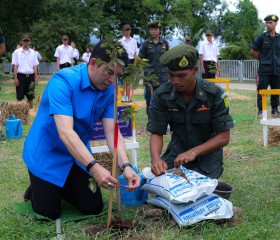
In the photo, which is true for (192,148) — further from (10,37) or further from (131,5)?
(131,5)

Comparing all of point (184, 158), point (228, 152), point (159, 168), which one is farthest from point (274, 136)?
point (159, 168)

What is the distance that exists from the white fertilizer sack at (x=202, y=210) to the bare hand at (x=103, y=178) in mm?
642

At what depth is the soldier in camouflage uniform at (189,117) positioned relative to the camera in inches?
151

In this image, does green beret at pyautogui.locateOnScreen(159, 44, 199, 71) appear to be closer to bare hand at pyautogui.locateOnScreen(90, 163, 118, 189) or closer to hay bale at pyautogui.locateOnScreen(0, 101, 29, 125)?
bare hand at pyautogui.locateOnScreen(90, 163, 118, 189)

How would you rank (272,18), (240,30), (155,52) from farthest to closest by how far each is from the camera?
(240,30) → (272,18) → (155,52)

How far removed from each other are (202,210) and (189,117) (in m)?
0.84

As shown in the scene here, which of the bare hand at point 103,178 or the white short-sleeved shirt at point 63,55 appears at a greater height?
the white short-sleeved shirt at point 63,55

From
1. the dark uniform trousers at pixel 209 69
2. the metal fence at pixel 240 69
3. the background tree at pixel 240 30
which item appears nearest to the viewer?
the dark uniform trousers at pixel 209 69

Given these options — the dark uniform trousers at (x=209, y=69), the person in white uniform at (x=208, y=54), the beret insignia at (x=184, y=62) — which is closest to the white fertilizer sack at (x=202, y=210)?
the beret insignia at (x=184, y=62)

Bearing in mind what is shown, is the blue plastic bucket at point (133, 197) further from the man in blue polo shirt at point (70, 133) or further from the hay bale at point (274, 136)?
the hay bale at point (274, 136)

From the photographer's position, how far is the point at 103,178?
3.11 meters

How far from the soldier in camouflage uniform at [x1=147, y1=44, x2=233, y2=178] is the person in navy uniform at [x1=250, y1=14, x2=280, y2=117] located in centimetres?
534

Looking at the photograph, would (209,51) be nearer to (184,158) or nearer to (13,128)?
(13,128)

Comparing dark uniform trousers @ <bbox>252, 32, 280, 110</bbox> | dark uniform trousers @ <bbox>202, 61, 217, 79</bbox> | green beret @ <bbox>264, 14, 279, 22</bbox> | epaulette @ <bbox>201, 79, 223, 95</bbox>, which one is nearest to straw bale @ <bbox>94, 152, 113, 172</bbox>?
epaulette @ <bbox>201, 79, 223, 95</bbox>
